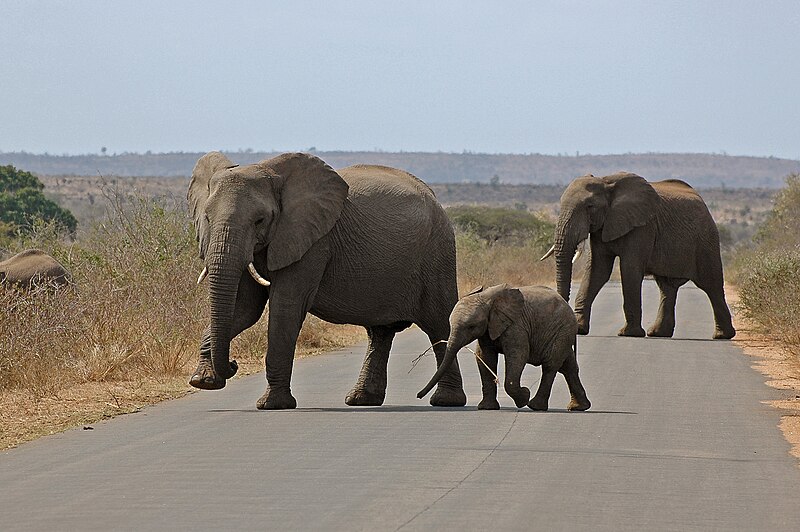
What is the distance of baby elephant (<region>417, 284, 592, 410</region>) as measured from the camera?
48.9 feet

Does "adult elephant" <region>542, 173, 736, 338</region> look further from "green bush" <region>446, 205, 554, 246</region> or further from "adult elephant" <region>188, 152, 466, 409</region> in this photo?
"green bush" <region>446, 205, 554, 246</region>

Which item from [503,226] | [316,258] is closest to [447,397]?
[316,258]

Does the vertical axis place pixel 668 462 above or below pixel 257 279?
below

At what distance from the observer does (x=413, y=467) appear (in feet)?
37.0

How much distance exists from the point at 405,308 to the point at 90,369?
399cm

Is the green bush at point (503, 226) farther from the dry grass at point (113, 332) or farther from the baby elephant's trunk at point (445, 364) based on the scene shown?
the baby elephant's trunk at point (445, 364)

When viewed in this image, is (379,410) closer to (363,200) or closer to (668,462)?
(363,200)

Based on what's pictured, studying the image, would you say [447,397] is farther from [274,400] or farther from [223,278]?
[223,278]

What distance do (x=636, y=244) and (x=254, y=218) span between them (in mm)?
14658

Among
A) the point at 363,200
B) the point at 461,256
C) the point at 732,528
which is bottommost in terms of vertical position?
the point at 461,256

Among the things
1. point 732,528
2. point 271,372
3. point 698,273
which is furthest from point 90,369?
point 698,273

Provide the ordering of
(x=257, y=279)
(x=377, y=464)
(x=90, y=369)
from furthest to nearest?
1. (x=90, y=369)
2. (x=257, y=279)
3. (x=377, y=464)

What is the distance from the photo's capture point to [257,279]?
48.9 ft

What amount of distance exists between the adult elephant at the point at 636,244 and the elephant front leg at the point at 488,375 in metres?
12.4
